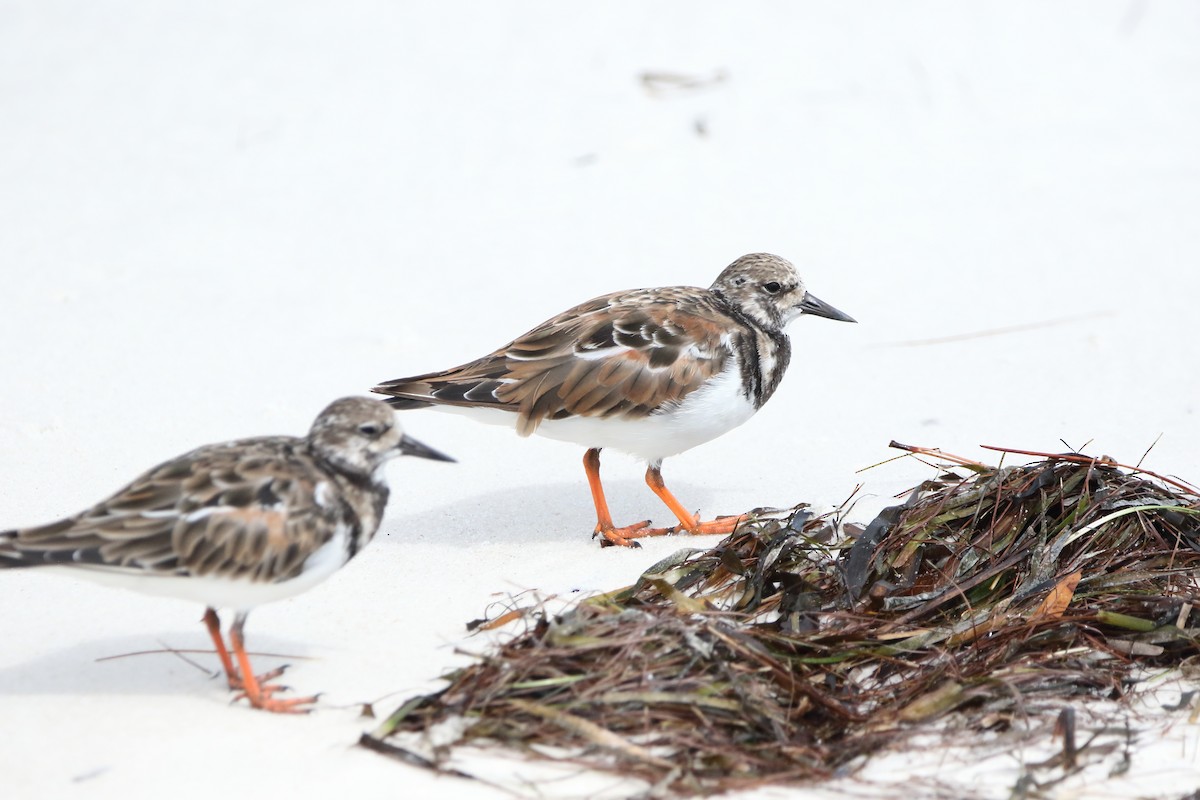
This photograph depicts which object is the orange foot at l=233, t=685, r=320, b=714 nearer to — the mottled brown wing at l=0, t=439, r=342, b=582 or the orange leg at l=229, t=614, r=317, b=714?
the orange leg at l=229, t=614, r=317, b=714

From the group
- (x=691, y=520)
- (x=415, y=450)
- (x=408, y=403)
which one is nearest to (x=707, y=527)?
(x=691, y=520)

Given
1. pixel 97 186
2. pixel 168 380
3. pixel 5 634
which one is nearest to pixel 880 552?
pixel 5 634

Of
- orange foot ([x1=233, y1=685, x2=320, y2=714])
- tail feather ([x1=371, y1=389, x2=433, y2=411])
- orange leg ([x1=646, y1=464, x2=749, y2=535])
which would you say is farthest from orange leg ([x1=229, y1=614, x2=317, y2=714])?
orange leg ([x1=646, y1=464, x2=749, y2=535])

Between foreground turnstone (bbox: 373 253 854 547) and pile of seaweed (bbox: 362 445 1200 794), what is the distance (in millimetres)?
643

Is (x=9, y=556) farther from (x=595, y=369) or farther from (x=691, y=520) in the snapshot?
(x=691, y=520)

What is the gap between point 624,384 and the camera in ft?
15.8

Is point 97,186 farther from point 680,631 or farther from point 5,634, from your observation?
point 680,631

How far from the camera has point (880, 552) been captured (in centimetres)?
412

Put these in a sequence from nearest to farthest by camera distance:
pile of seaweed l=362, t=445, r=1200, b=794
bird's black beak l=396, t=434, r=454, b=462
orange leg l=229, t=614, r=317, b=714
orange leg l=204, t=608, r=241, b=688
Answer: pile of seaweed l=362, t=445, r=1200, b=794 → orange leg l=229, t=614, r=317, b=714 → orange leg l=204, t=608, r=241, b=688 → bird's black beak l=396, t=434, r=454, b=462

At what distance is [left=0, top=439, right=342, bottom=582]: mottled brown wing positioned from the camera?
11.4 feet

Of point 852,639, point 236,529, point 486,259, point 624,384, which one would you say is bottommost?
point 852,639

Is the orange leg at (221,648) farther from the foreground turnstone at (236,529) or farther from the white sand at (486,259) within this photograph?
the white sand at (486,259)

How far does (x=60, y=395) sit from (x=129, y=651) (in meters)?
2.13

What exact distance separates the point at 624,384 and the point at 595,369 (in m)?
0.12
